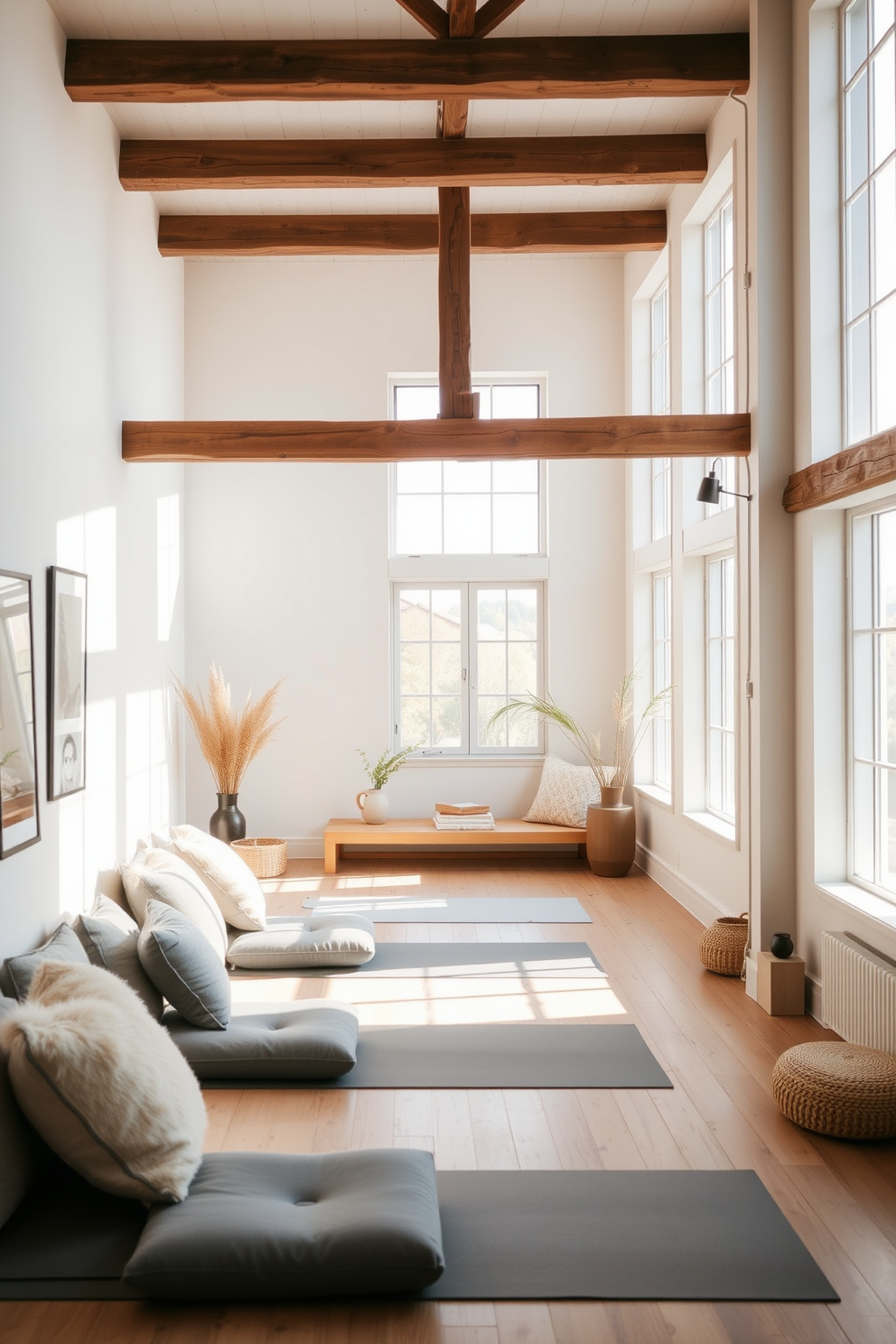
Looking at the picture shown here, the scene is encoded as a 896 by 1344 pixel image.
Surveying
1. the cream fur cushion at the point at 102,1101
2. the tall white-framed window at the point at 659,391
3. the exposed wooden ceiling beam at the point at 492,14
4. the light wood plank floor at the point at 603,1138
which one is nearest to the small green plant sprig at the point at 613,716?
the tall white-framed window at the point at 659,391

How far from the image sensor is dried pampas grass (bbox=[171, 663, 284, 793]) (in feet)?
22.2

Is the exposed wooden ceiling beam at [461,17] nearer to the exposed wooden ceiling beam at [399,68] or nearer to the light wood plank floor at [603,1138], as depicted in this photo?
the exposed wooden ceiling beam at [399,68]

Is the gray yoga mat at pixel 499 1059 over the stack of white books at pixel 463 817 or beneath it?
beneath

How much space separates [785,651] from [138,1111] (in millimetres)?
3216

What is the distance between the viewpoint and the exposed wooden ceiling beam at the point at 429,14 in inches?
173

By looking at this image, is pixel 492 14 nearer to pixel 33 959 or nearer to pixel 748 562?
pixel 748 562

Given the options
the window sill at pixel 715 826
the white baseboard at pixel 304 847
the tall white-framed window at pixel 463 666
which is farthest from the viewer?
the tall white-framed window at pixel 463 666

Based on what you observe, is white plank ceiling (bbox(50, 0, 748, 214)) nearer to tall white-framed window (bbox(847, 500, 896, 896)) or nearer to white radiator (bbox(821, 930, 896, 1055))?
tall white-framed window (bbox(847, 500, 896, 896))

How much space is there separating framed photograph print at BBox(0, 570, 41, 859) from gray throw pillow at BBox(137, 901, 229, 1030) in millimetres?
602

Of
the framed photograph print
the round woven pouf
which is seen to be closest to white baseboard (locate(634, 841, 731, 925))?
the round woven pouf

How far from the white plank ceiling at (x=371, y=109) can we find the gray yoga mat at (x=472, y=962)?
4332 millimetres

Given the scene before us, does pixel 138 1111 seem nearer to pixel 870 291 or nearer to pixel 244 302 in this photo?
pixel 870 291

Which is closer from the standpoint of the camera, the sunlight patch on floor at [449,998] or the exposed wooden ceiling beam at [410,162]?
the sunlight patch on floor at [449,998]

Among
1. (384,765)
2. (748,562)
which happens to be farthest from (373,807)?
(748,562)
